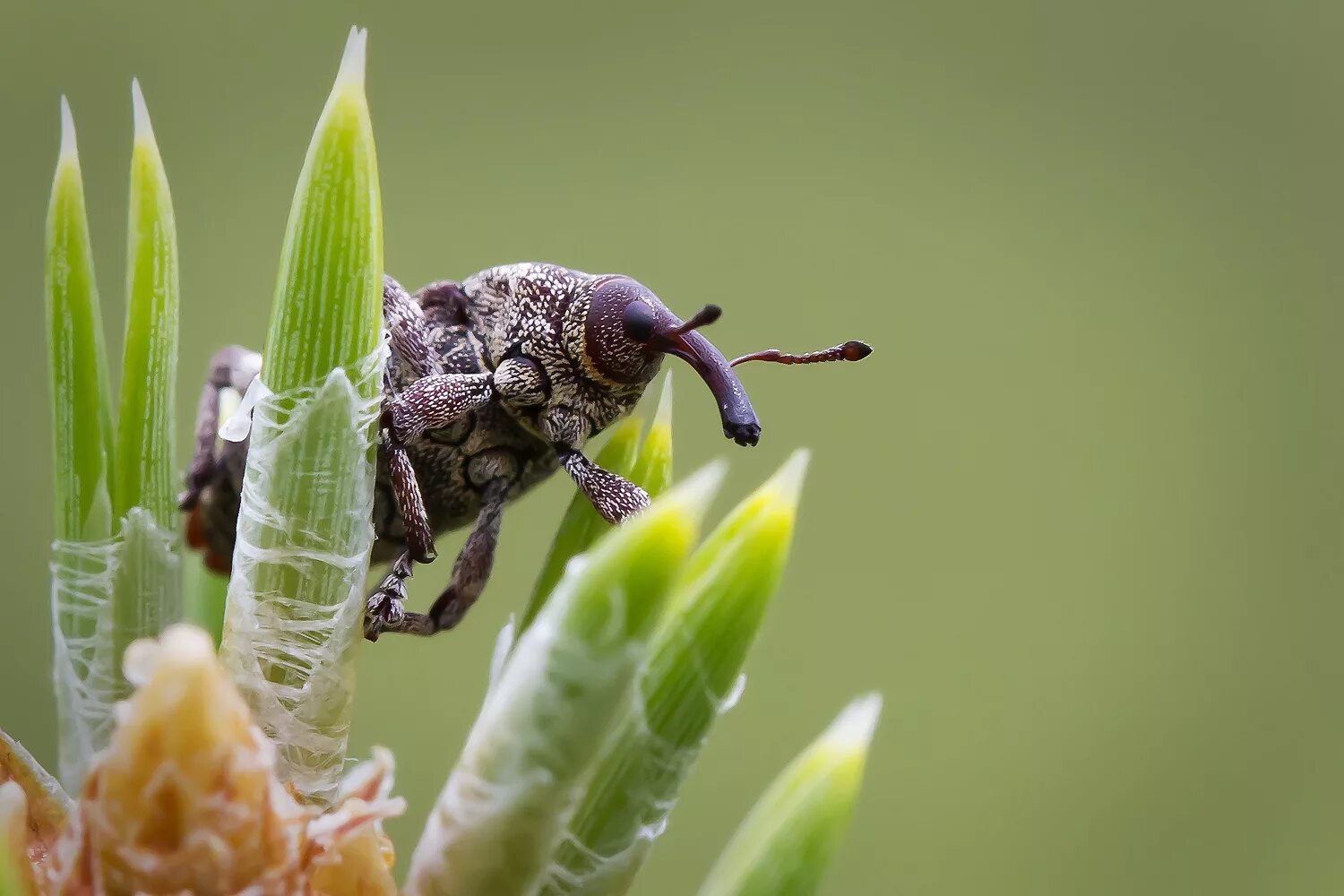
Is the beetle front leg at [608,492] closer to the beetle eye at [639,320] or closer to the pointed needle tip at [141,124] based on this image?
the beetle eye at [639,320]

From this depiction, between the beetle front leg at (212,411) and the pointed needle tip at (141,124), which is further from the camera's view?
the beetle front leg at (212,411)

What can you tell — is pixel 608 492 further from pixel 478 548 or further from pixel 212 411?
pixel 212 411

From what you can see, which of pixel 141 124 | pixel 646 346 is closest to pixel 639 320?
pixel 646 346

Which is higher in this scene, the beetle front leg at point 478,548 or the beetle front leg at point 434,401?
the beetle front leg at point 434,401

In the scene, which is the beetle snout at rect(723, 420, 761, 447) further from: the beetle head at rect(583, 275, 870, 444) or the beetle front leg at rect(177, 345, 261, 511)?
the beetle front leg at rect(177, 345, 261, 511)

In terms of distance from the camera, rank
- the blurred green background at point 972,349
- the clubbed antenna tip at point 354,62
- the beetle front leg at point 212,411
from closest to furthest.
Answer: the clubbed antenna tip at point 354,62
the beetle front leg at point 212,411
the blurred green background at point 972,349

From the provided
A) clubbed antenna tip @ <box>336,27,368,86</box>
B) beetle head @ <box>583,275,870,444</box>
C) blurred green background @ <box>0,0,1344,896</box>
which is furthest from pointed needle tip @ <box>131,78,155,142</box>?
blurred green background @ <box>0,0,1344,896</box>

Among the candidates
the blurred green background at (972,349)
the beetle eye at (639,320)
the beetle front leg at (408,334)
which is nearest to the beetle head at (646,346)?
the beetle eye at (639,320)
